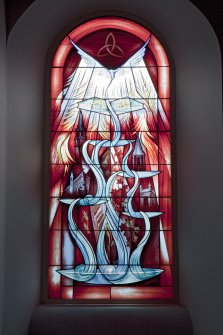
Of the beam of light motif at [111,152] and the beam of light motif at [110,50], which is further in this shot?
the beam of light motif at [110,50]

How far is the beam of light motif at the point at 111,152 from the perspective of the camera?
4.77 m

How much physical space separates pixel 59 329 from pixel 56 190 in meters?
1.07

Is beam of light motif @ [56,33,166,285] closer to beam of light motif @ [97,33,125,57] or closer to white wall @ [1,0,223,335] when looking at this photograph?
beam of light motif @ [97,33,125,57]

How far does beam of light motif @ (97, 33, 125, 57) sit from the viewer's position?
16.7ft

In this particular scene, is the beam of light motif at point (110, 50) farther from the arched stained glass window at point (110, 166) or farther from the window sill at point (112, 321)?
the window sill at point (112, 321)

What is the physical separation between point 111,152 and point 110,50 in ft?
2.81
